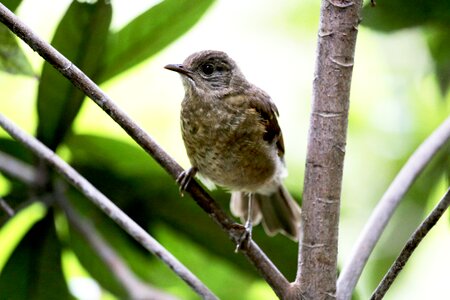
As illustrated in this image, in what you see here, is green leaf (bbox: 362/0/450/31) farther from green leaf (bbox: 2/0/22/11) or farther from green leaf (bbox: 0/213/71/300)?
green leaf (bbox: 0/213/71/300)

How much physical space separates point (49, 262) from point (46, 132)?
484mm

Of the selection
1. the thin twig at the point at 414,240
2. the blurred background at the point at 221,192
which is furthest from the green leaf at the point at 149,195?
the thin twig at the point at 414,240

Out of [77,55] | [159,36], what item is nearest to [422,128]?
[159,36]

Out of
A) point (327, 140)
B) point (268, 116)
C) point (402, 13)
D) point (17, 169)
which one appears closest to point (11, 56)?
point (17, 169)

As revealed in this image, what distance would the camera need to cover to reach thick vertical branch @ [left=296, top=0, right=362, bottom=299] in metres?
1.90

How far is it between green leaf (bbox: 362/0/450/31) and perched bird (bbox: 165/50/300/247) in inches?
19.7

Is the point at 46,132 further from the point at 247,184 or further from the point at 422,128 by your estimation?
the point at 422,128

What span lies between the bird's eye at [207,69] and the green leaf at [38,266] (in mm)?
792

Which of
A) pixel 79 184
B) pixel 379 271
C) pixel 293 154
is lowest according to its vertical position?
pixel 379 271

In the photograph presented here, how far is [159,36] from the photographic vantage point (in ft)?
8.50

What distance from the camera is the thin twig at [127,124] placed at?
5.65 ft

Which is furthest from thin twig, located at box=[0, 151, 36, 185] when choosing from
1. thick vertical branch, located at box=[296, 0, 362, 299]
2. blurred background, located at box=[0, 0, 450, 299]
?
thick vertical branch, located at box=[296, 0, 362, 299]

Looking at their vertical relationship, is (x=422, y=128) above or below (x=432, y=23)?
below

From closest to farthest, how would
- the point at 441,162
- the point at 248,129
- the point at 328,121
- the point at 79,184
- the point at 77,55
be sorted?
the point at 328,121, the point at 79,184, the point at 77,55, the point at 248,129, the point at 441,162
